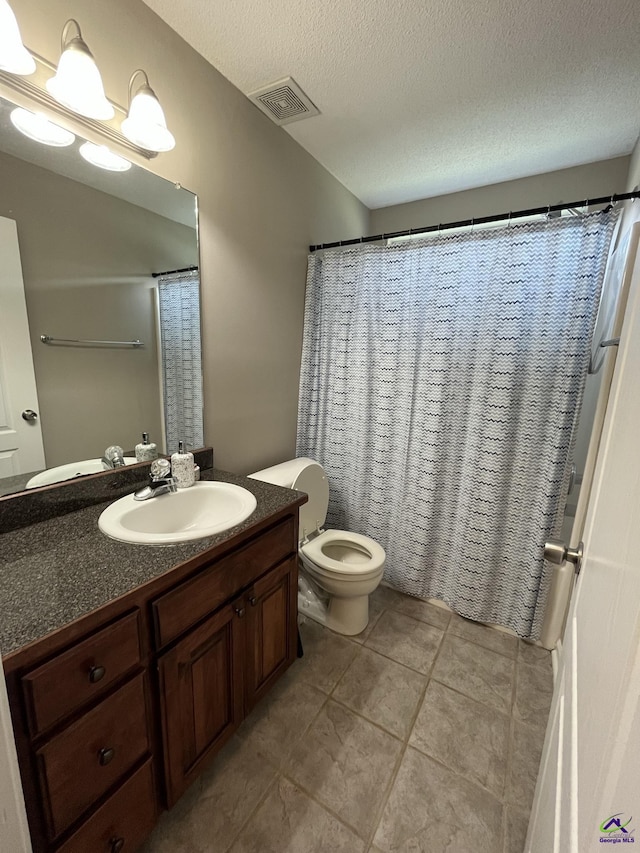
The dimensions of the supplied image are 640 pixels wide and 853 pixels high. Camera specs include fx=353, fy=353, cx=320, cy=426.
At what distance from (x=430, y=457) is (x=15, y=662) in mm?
1716

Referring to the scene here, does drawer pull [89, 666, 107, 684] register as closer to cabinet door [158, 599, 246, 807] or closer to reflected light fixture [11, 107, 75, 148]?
cabinet door [158, 599, 246, 807]

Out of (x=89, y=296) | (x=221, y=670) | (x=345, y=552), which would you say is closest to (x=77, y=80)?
(x=89, y=296)

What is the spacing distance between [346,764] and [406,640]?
2.15ft

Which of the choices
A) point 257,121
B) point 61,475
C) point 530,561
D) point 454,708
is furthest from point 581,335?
point 61,475

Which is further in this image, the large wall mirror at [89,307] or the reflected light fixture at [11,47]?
the large wall mirror at [89,307]

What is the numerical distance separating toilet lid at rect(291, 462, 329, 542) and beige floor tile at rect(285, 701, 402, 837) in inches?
30.7

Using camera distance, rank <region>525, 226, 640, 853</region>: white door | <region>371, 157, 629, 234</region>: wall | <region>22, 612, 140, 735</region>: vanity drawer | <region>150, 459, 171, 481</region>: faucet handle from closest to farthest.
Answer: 1. <region>525, 226, 640, 853</region>: white door
2. <region>22, 612, 140, 735</region>: vanity drawer
3. <region>150, 459, 171, 481</region>: faucet handle
4. <region>371, 157, 629, 234</region>: wall

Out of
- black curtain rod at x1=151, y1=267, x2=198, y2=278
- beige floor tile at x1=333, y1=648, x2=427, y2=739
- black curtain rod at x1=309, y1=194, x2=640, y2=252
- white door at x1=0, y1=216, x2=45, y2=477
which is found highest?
black curtain rod at x1=309, y1=194, x2=640, y2=252

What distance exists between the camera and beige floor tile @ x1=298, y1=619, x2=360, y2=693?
155 cm

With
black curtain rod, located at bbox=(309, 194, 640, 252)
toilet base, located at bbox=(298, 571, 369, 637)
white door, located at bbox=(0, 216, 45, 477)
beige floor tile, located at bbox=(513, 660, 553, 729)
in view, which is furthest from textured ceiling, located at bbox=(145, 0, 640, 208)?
beige floor tile, located at bbox=(513, 660, 553, 729)

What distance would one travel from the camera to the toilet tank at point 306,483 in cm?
173

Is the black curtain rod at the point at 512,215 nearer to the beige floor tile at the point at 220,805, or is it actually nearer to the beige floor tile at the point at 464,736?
the beige floor tile at the point at 464,736

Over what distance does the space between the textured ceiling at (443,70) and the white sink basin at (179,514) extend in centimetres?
165

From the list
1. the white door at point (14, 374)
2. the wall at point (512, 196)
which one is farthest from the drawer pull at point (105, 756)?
the wall at point (512, 196)
